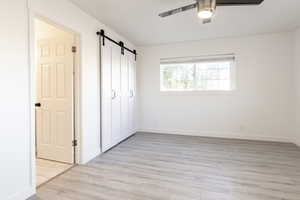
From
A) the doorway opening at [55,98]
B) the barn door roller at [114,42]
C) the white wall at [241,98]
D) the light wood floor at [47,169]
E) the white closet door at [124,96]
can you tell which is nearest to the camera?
the light wood floor at [47,169]

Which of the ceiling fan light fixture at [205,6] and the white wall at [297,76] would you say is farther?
the white wall at [297,76]

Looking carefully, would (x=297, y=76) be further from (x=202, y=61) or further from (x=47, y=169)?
(x=47, y=169)

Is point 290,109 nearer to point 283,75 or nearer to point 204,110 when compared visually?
point 283,75

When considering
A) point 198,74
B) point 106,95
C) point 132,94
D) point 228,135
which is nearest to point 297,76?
point 228,135

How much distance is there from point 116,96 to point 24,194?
2.24m

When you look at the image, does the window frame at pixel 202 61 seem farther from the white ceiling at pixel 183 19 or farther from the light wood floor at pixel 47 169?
the light wood floor at pixel 47 169

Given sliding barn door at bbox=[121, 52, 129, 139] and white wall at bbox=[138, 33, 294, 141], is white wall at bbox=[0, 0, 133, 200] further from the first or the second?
white wall at bbox=[138, 33, 294, 141]

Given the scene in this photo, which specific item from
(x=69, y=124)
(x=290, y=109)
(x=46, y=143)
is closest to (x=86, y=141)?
(x=69, y=124)

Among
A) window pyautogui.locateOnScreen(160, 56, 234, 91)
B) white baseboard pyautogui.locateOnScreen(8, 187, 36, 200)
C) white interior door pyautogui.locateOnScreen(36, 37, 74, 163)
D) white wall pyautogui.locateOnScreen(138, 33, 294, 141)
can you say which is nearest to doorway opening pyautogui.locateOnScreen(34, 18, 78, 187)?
white interior door pyautogui.locateOnScreen(36, 37, 74, 163)

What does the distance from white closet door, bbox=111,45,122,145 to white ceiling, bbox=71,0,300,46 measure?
0.52m

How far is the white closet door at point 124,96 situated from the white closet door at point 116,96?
151 millimetres

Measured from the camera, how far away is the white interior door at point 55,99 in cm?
282

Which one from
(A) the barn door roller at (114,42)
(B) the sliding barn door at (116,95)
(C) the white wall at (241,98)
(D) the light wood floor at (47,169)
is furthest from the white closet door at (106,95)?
(C) the white wall at (241,98)

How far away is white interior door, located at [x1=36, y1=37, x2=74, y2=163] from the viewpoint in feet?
9.27
